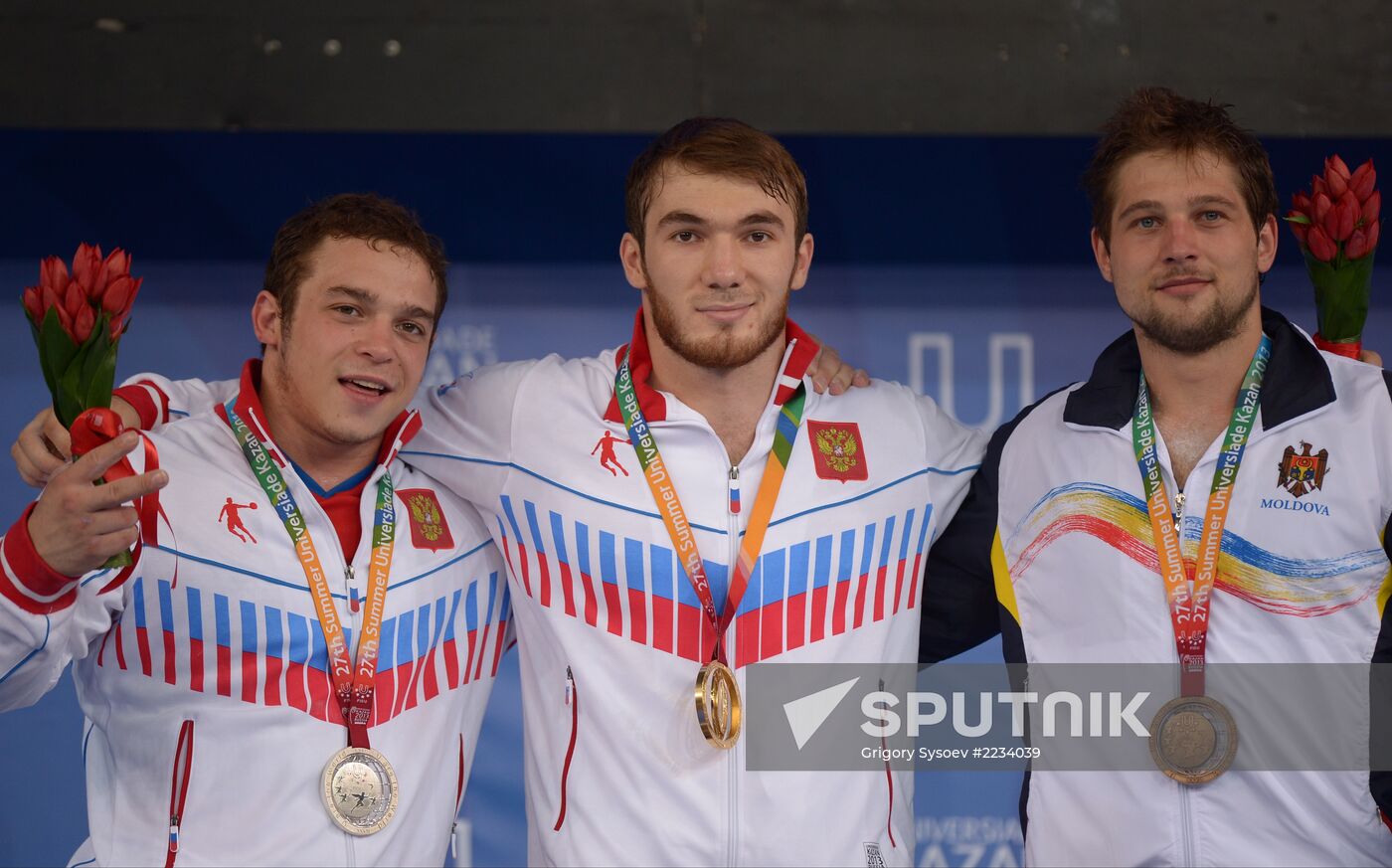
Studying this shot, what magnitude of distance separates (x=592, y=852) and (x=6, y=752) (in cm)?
214

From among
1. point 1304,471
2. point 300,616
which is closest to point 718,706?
point 300,616

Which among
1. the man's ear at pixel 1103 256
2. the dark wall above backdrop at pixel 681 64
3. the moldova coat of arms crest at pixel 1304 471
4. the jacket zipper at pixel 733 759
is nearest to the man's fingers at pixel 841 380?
the jacket zipper at pixel 733 759

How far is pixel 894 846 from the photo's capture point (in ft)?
8.95

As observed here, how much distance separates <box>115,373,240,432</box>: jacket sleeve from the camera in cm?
283

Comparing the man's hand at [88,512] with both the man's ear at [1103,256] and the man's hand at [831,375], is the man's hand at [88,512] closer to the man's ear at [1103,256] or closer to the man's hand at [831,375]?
the man's hand at [831,375]

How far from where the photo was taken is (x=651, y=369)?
2.92 metres

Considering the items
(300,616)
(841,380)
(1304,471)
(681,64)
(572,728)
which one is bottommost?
(572,728)

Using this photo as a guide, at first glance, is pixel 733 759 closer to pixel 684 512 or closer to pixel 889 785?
pixel 889 785

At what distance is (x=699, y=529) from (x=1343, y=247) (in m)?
1.42

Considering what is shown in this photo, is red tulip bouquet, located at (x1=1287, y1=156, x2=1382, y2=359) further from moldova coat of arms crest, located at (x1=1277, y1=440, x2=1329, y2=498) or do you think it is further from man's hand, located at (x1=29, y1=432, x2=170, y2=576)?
man's hand, located at (x1=29, y1=432, x2=170, y2=576)

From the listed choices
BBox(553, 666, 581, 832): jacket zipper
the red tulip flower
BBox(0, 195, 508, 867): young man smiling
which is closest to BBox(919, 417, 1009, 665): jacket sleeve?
BBox(553, 666, 581, 832): jacket zipper

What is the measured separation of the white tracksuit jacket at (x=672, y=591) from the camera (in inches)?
103

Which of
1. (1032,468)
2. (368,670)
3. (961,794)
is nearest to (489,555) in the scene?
(368,670)

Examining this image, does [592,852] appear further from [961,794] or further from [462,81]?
[462,81]
